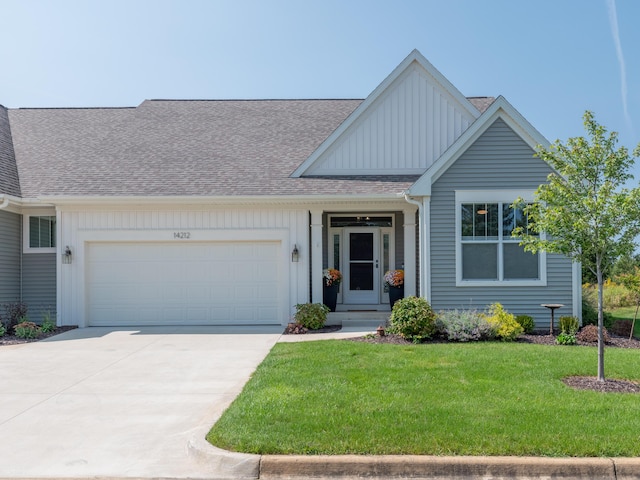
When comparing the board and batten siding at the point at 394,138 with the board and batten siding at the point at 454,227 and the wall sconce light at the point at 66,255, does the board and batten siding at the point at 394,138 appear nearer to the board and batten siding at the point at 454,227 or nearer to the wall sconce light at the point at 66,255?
the board and batten siding at the point at 454,227

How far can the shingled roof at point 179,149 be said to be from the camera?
45.6ft

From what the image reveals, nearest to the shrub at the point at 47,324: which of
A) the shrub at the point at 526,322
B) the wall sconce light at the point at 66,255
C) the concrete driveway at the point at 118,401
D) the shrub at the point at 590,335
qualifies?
the concrete driveway at the point at 118,401

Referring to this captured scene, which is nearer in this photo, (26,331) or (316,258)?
(26,331)

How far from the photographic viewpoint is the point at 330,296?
14.2 m

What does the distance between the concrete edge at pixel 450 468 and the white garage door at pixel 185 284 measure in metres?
9.46

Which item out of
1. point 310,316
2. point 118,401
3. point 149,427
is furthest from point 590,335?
point 118,401

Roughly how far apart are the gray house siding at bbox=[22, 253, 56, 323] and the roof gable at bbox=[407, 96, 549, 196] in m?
9.68

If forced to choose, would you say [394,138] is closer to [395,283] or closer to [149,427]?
[395,283]

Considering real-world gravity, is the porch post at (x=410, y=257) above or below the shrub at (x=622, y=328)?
above

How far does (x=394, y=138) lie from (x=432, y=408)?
988cm

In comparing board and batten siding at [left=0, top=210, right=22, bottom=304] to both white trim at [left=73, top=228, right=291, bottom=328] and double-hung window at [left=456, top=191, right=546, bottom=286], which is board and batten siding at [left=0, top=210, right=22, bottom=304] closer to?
white trim at [left=73, top=228, right=291, bottom=328]

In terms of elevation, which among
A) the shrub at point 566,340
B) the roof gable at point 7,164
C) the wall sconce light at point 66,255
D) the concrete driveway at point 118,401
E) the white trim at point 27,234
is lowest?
the concrete driveway at point 118,401

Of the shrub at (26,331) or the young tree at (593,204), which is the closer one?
the young tree at (593,204)

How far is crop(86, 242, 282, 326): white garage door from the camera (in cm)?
1405
